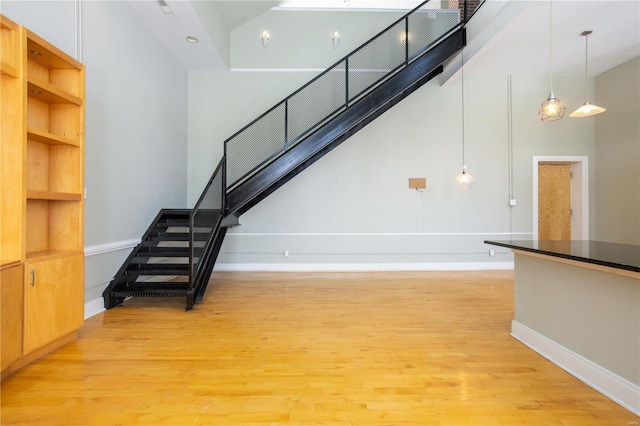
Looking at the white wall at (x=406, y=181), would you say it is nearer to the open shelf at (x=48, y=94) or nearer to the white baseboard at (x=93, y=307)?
the white baseboard at (x=93, y=307)

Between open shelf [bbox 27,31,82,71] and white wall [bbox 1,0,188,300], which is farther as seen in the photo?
Answer: white wall [bbox 1,0,188,300]

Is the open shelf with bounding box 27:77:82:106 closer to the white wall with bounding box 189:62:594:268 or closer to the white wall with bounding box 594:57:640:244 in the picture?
the white wall with bounding box 189:62:594:268

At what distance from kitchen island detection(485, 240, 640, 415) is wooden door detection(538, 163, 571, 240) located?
15.8ft

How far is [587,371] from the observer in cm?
230

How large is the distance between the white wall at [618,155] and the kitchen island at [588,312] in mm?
4789

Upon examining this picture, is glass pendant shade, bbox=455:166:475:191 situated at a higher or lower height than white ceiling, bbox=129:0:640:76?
lower

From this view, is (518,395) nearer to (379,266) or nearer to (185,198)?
(379,266)

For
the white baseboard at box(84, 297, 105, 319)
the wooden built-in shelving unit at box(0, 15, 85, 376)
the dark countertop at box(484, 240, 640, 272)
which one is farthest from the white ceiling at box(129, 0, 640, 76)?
the white baseboard at box(84, 297, 105, 319)

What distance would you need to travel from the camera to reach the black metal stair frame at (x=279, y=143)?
4.31m

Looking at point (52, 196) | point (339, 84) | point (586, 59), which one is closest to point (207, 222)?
point (52, 196)

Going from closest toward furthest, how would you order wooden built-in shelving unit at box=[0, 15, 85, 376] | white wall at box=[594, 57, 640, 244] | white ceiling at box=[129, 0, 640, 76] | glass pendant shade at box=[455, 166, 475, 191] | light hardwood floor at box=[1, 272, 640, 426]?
1. light hardwood floor at box=[1, 272, 640, 426]
2. wooden built-in shelving unit at box=[0, 15, 85, 376]
3. white ceiling at box=[129, 0, 640, 76]
4. white wall at box=[594, 57, 640, 244]
5. glass pendant shade at box=[455, 166, 475, 191]

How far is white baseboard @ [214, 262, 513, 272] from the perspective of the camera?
6457mm

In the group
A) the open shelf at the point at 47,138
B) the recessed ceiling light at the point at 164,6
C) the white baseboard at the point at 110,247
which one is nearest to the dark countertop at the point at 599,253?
the open shelf at the point at 47,138

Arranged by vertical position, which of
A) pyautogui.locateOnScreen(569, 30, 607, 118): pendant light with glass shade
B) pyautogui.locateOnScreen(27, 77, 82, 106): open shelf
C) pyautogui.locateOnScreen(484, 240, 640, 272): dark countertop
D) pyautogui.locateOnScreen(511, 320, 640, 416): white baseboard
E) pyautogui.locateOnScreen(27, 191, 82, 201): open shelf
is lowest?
pyautogui.locateOnScreen(511, 320, 640, 416): white baseboard
